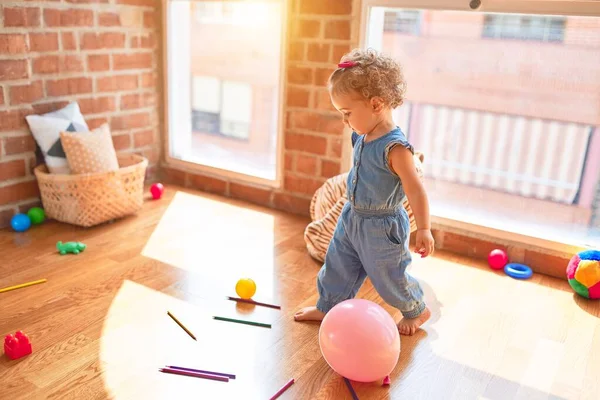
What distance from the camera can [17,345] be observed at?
164 centimetres

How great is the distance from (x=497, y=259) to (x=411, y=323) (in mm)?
677

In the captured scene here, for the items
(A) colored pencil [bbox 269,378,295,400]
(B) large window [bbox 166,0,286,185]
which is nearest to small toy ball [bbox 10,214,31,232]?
(B) large window [bbox 166,0,286,185]

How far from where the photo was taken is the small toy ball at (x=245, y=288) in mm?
2025

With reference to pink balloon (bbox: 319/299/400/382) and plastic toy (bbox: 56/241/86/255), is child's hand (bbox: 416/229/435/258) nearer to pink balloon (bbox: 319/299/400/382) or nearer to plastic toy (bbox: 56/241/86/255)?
pink balloon (bbox: 319/299/400/382)

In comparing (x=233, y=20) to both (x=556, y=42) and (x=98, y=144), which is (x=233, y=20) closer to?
(x=98, y=144)

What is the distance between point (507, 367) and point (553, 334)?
30cm

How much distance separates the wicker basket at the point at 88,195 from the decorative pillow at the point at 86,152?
71mm

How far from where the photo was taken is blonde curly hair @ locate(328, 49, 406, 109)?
162 cm

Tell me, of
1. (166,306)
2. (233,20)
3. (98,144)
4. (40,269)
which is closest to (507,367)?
(166,306)

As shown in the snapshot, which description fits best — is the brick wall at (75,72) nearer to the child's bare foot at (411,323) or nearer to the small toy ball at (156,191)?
the small toy ball at (156,191)

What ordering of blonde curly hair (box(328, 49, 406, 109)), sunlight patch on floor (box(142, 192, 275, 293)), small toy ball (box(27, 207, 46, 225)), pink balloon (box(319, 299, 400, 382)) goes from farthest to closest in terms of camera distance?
small toy ball (box(27, 207, 46, 225)), sunlight patch on floor (box(142, 192, 275, 293)), blonde curly hair (box(328, 49, 406, 109)), pink balloon (box(319, 299, 400, 382))

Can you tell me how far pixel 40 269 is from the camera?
88.1 inches

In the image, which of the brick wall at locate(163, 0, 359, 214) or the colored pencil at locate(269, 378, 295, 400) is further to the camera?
the brick wall at locate(163, 0, 359, 214)

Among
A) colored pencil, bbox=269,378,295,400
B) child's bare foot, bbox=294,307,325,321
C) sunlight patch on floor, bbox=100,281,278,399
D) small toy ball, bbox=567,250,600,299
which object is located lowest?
sunlight patch on floor, bbox=100,281,278,399
